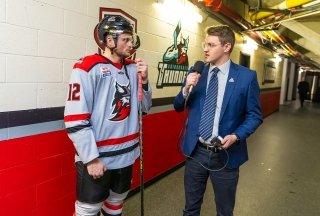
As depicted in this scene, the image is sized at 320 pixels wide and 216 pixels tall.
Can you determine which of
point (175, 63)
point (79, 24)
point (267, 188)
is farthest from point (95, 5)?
point (267, 188)

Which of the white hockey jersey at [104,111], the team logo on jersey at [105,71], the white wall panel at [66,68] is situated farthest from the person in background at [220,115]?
the white wall panel at [66,68]

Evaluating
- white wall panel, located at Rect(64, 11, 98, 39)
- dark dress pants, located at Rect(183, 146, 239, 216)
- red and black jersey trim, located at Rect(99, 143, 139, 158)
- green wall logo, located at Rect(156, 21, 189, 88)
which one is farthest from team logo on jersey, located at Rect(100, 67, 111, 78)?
green wall logo, located at Rect(156, 21, 189, 88)

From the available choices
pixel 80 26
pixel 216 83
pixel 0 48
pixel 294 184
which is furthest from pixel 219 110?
pixel 294 184

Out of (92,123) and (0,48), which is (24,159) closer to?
(92,123)

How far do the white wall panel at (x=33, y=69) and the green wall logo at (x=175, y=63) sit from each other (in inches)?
57.8

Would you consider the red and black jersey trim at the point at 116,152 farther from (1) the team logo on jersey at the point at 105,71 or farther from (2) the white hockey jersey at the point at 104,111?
(1) the team logo on jersey at the point at 105,71

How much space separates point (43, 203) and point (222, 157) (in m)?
1.25

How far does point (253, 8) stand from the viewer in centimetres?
559

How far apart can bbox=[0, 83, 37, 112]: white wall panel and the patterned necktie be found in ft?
3.50

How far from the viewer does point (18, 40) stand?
1713 mm

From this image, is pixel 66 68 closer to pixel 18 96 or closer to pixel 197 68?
pixel 18 96

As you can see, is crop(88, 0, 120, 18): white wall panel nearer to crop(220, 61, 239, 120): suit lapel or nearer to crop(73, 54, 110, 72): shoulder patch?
crop(73, 54, 110, 72): shoulder patch

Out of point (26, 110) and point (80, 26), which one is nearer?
point (26, 110)

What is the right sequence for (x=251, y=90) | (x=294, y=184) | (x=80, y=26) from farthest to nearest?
(x=294, y=184)
(x=80, y=26)
(x=251, y=90)
